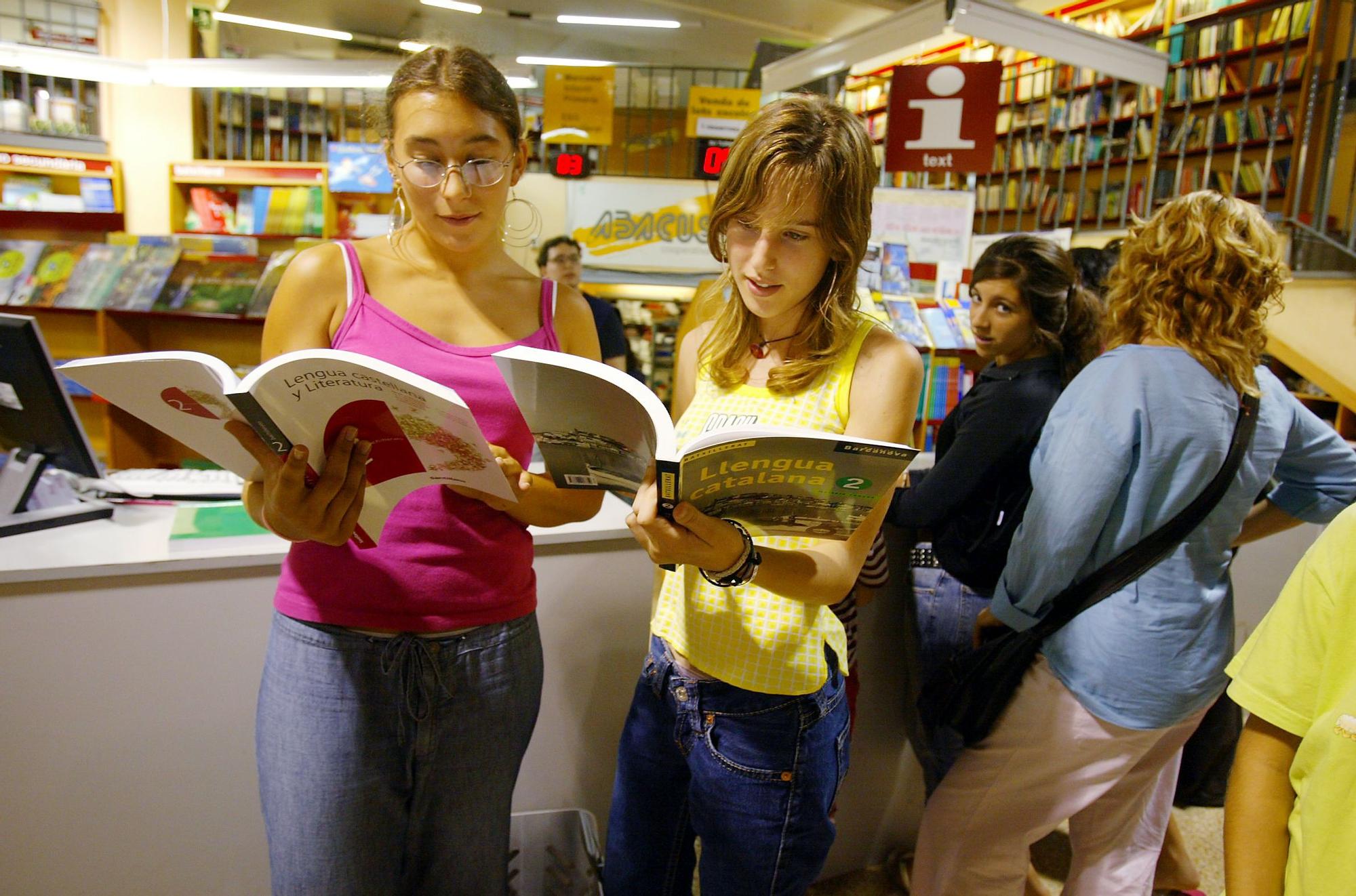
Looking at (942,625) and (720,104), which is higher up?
(720,104)

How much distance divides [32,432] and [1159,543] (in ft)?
7.26

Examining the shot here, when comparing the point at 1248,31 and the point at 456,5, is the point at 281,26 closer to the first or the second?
the point at 456,5

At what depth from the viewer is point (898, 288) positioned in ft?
11.2

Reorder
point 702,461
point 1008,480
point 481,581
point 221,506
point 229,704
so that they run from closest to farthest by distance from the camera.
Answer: point 702,461
point 481,581
point 229,704
point 1008,480
point 221,506

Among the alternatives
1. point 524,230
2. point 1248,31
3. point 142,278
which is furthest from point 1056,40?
point 1248,31

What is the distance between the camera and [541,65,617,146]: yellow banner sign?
6781 mm

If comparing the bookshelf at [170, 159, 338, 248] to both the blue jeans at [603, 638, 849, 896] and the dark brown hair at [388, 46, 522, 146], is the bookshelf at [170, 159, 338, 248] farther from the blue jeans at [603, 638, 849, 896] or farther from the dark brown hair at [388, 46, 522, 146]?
the blue jeans at [603, 638, 849, 896]

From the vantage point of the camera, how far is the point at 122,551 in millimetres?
1505

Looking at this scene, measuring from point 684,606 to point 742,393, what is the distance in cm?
31

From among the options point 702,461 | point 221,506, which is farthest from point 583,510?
point 221,506

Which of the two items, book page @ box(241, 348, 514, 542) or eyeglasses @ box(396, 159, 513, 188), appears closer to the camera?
book page @ box(241, 348, 514, 542)

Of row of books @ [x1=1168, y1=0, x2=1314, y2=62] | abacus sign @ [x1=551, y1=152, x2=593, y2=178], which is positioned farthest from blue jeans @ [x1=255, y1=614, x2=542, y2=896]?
row of books @ [x1=1168, y1=0, x2=1314, y2=62]

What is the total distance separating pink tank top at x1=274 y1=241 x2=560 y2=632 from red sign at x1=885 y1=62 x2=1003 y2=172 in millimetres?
2969

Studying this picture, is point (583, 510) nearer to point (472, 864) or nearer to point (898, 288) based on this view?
point (472, 864)
